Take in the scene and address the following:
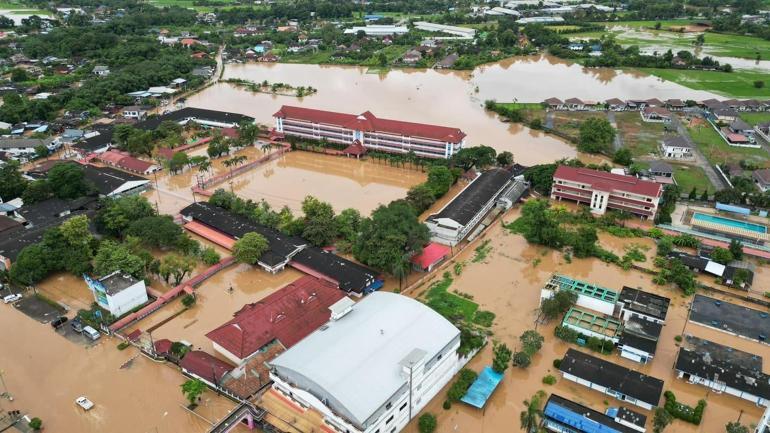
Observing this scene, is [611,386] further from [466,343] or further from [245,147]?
[245,147]

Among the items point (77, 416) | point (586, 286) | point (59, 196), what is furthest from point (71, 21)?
point (586, 286)

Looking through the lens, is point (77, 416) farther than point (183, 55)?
No

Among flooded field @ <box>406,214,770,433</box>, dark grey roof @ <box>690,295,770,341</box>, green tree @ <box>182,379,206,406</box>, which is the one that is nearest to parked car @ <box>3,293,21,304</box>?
green tree @ <box>182,379,206,406</box>

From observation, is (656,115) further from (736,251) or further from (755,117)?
(736,251)

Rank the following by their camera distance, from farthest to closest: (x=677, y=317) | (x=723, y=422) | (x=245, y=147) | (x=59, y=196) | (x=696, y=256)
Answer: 1. (x=245, y=147)
2. (x=59, y=196)
3. (x=696, y=256)
4. (x=677, y=317)
5. (x=723, y=422)

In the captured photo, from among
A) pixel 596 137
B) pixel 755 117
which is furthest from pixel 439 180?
pixel 755 117

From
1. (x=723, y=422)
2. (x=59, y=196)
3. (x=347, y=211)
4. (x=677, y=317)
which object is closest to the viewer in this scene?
(x=723, y=422)

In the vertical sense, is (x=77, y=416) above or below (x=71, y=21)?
below
